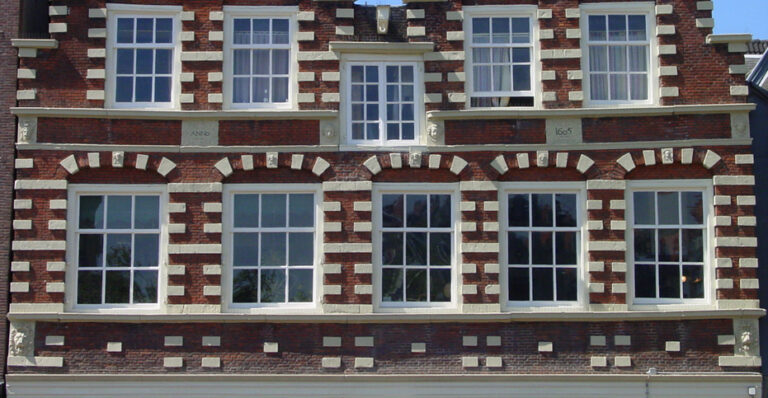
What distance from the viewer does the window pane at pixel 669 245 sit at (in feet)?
57.6

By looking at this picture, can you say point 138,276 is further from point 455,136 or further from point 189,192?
point 455,136

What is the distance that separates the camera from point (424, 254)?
17.5m

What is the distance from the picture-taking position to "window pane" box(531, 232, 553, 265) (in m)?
17.6

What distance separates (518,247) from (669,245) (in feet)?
9.06

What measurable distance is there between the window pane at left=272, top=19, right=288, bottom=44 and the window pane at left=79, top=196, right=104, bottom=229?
14.3ft

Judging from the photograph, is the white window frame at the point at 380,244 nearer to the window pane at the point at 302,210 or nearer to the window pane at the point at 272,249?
the window pane at the point at 302,210

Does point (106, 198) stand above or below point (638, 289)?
above

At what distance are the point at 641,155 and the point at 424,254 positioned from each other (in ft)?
14.2

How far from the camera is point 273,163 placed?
17406mm

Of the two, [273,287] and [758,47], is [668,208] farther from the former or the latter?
[758,47]

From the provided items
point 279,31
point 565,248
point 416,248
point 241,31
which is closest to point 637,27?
point 565,248

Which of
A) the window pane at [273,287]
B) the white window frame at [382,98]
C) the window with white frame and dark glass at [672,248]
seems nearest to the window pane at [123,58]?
the white window frame at [382,98]
